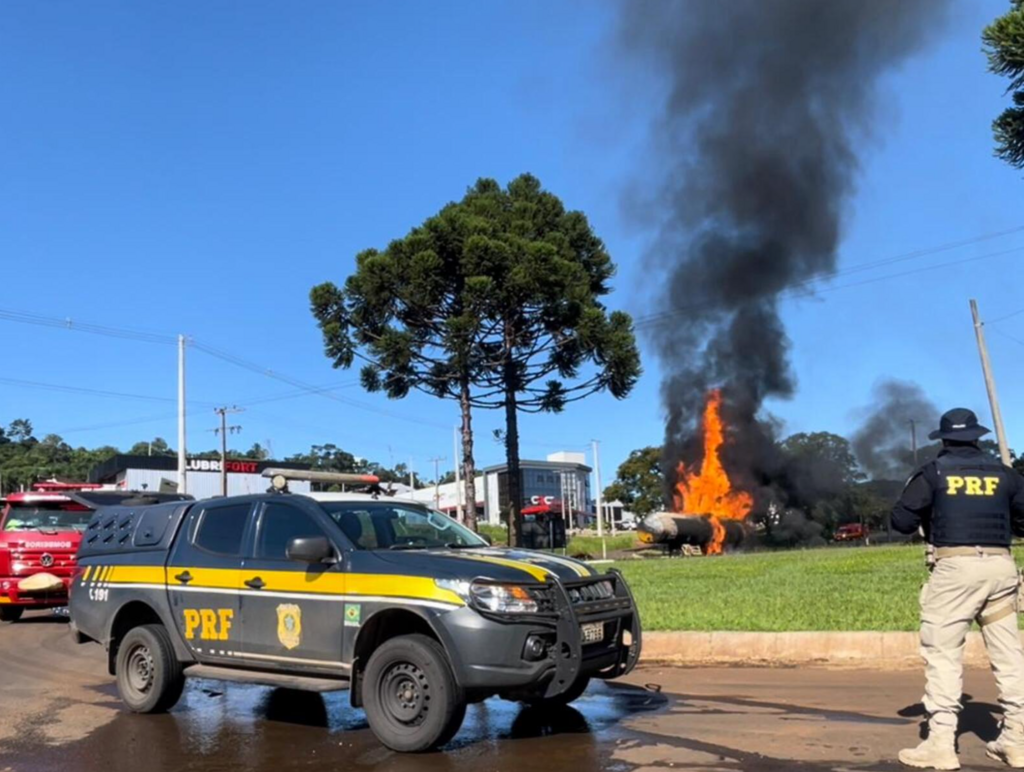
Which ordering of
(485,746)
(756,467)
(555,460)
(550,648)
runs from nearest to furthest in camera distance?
(550,648)
(485,746)
(756,467)
(555,460)

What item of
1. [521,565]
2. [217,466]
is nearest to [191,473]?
[217,466]

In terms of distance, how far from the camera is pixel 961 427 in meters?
5.14

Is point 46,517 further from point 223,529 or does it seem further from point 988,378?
point 988,378

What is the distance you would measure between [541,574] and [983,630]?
8.12 feet

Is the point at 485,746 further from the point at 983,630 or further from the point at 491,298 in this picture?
the point at 491,298

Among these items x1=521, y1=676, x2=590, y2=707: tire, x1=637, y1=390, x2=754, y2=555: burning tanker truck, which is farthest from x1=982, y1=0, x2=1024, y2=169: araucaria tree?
x1=637, y1=390, x2=754, y2=555: burning tanker truck

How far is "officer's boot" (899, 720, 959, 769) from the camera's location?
4.79m

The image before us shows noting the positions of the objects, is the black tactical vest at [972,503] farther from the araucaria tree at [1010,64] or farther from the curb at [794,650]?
the araucaria tree at [1010,64]

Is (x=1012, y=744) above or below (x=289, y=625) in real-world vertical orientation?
below

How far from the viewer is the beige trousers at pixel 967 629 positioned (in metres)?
4.84

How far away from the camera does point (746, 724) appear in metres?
6.12

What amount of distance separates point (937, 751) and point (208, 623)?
16.0ft

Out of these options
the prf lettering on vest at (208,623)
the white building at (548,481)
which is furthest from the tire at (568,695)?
the white building at (548,481)

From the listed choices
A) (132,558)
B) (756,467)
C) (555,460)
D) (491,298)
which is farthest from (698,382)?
(555,460)
